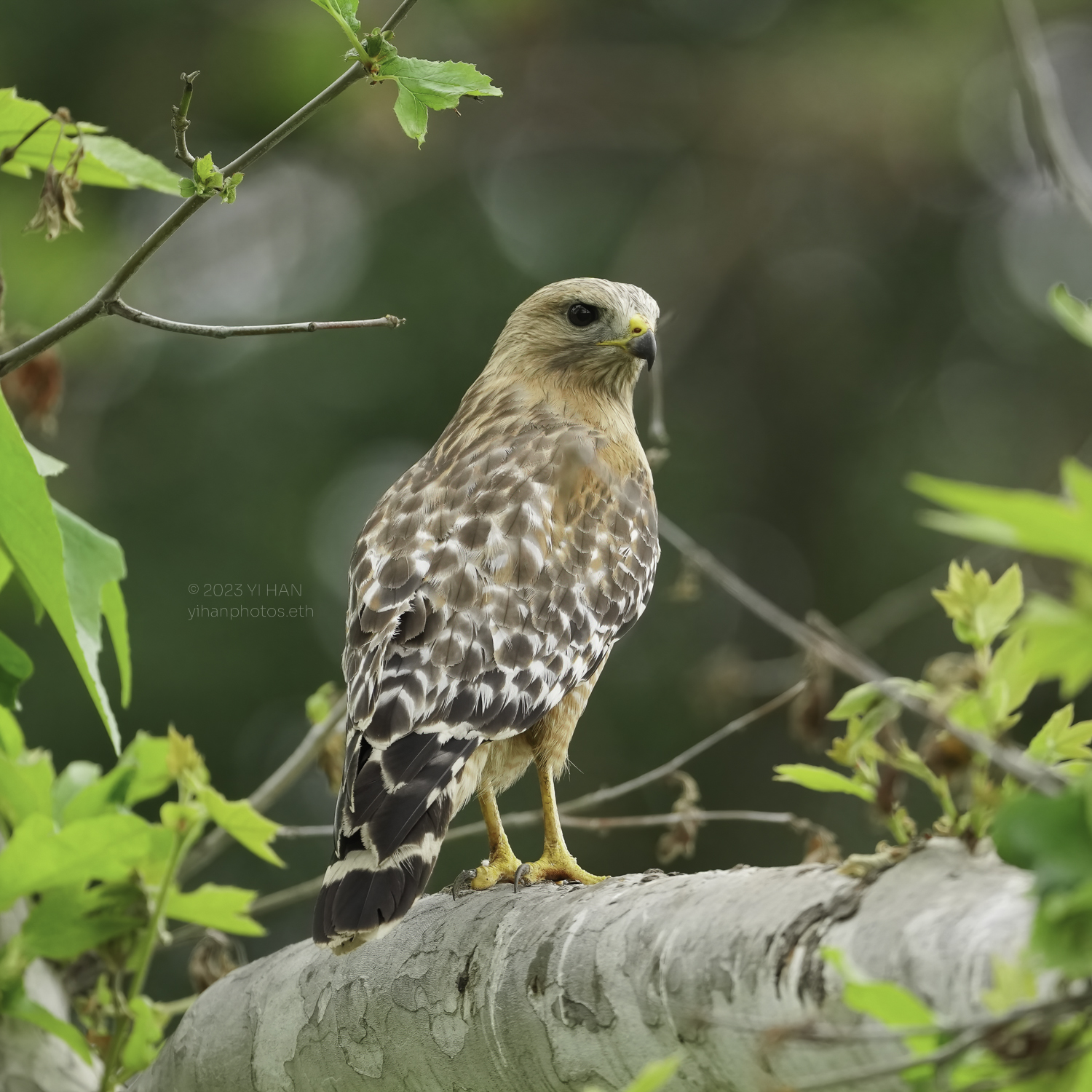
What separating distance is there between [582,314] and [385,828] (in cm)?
195

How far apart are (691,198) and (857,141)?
1.08 metres

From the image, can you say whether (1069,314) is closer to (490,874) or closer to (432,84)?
(432,84)

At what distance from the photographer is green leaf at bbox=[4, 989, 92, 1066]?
7.08ft

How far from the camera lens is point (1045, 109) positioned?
1972 millimetres

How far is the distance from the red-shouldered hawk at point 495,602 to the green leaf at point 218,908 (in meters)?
0.18

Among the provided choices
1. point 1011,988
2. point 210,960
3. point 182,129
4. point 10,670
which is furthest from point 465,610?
point 1011,988

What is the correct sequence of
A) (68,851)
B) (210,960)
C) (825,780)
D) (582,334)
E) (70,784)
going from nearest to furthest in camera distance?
(825,780)
(68,851)
(70,784)
(210,960)
(582,334)

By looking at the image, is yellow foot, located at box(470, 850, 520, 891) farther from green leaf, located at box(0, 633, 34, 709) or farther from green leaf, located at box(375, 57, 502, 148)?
green leaf, located at box(375, 57, 502, 148)

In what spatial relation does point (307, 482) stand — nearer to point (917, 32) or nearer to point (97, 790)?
point (917, 32)

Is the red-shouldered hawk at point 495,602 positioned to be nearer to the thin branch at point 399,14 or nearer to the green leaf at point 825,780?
the green leaf at point 825,780

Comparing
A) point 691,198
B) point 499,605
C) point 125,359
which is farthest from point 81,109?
point 499,605

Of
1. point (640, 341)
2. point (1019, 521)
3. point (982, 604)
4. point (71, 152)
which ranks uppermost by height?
point (1019, 521)

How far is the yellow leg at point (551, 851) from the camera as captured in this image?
9.58ft

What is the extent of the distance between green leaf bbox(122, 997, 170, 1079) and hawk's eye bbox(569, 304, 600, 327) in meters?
2.15
